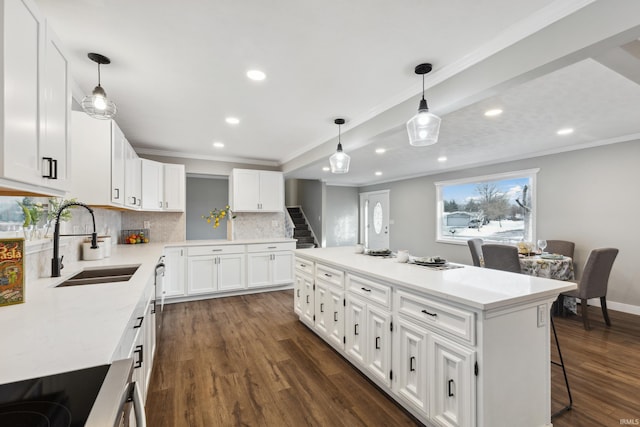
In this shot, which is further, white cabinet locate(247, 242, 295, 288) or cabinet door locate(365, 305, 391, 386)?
white cabinet locate(247, 242, 295, 288)

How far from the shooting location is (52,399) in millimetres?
740

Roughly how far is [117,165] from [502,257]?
4476 mm

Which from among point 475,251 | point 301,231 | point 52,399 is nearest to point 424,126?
point 52,399

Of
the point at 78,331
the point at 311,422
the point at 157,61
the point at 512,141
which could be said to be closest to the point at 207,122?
the point at 157,61

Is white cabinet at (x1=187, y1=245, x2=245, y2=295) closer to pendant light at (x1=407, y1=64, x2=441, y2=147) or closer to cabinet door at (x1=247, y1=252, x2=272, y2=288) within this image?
cabinet door at (x1=247, y1=252, x2=272, y2=288)

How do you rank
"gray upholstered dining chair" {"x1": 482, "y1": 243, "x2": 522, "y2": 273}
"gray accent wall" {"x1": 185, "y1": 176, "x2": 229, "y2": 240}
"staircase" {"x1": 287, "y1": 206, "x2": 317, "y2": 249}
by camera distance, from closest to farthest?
1. "gray upholstered dining chair" {"x1": 482, "y1": 243, "x2": 522, "y2": 273}
2. "gray accent wall" {"x1": 185, "y1": 176, "x2": 229, "y2": 240}
3. "staircase" {"x1": 287, "y1": 206, "x2": 317, "y2": 249}

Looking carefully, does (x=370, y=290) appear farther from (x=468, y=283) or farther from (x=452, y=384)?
(x=452, y=384)

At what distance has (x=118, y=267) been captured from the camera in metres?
2.42

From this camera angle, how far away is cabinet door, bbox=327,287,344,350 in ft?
8.62

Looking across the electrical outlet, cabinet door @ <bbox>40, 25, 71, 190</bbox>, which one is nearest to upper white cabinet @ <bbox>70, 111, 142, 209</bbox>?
cabinet door @ <bbox>40, 25, 71, 190</bbox>

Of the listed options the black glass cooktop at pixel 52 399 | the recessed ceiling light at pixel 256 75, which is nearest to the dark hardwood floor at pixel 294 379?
the black glass cooktop at pixel 52 399

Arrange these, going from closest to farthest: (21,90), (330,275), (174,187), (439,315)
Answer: (21,90) < (439,315) < (330,275) < (174,187)

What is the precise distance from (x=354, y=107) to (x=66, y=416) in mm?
3069

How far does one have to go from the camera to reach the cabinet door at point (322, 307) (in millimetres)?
2891
